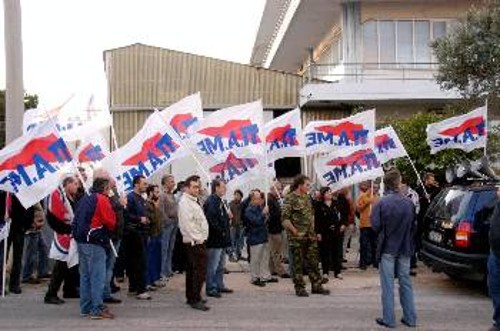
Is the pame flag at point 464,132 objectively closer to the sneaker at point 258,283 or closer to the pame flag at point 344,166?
the pame flag at point 344,166

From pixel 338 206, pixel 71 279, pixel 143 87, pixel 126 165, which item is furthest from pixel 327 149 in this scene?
pixel 143 87

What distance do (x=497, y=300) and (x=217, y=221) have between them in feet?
13.0

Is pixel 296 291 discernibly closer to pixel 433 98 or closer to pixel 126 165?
pixel 126 165

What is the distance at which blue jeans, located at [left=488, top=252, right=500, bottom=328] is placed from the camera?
26.4 feet

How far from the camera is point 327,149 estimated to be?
13.8 metres

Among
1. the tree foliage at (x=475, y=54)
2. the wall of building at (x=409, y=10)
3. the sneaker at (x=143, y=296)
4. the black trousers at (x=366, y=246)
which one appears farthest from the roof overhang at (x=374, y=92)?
the sneaker at (x=143, y=296)

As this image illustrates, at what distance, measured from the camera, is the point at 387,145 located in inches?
561

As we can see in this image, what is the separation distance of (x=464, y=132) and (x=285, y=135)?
12.0 ft

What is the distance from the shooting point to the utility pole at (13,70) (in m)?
13.0

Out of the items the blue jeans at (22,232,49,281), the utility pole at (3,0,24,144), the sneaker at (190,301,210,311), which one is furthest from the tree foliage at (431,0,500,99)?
the blue jeans at (22,232,49,281)

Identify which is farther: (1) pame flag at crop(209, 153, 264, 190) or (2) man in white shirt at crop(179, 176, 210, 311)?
(1) pame flag at crop(209, 153, 264, 190)

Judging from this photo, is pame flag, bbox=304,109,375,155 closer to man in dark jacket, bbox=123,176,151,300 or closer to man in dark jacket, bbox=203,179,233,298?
man in dark jacket, bbox=203,179,233,298

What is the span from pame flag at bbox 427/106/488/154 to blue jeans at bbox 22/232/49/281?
24.6 feet

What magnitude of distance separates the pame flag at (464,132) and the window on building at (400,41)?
40.4 feet
